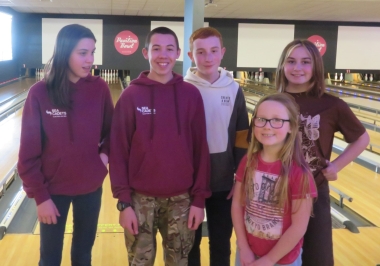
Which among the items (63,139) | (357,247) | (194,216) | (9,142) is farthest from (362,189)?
(9,142)

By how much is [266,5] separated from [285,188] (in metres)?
6.68

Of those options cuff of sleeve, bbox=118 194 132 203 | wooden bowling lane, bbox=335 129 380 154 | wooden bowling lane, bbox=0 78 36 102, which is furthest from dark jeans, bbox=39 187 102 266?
wooden bowling lane, bbox=0 78 36 102

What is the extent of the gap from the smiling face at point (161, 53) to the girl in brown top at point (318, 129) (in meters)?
0.40

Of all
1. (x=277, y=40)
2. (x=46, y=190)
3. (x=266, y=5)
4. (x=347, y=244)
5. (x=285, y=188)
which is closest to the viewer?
(x=285, y=188)

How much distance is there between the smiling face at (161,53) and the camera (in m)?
1.36

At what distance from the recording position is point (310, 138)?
1.36 m

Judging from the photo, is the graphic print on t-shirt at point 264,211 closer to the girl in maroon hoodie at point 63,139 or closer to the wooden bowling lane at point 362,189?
the girl in maroon hoodie at point 63,139

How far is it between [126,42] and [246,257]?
9.08 m

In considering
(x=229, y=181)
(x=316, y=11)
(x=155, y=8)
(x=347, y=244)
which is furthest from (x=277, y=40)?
(x=229, y=181)

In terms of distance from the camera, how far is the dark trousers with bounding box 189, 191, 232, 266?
5.01 feet

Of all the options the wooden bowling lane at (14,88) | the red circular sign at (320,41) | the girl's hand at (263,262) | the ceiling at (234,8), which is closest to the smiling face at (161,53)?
the girl's hand at (263,262)

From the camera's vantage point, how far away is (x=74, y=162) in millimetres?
1377

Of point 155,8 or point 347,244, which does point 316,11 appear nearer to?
point 155,8

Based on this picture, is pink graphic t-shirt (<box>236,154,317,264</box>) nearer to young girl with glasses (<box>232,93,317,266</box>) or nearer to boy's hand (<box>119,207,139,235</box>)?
young girl with glasses (<box>232,93,317,266</box>)
